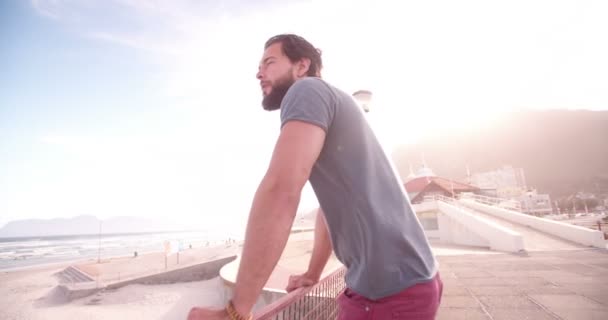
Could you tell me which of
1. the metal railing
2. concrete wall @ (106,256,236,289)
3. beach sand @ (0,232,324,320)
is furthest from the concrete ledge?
concrete wall @ (106,256,236,289)

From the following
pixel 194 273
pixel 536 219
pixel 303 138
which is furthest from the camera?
pixel 194 273

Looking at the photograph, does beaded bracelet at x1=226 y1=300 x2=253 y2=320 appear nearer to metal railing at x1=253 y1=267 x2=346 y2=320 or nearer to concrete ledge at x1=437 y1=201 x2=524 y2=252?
metal railing at x1=253 y1=267 x2=346 y2=320

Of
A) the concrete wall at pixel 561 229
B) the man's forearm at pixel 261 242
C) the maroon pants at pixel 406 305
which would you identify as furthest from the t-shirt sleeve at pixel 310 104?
the concrete wall at pixel 561 229

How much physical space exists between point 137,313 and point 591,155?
129296mm

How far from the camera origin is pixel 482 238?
47.8 ft

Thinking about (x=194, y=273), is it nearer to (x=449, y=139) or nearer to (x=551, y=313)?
(x=551, y=313)

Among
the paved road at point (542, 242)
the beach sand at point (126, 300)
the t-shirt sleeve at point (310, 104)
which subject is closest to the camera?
the t-shirt sleeve at point (310, 104)

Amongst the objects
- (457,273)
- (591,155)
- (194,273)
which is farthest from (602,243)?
(591,155)

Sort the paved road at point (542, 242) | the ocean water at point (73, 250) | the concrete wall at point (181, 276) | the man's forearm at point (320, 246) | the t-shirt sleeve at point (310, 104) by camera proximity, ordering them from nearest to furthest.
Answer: the t-shirt sleeve at point (310, 104) < the man's forearm at point (320, 246) < the paved road at point (542, 242) < the concrete wall at point (181, 276) < the ocean water at point (73, 250)

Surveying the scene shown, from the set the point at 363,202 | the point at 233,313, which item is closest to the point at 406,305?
the point at 363,202

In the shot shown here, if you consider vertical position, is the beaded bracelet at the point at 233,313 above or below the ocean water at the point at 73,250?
above

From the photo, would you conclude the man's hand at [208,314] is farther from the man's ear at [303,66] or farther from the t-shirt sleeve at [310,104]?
the man's ear at [303,66]

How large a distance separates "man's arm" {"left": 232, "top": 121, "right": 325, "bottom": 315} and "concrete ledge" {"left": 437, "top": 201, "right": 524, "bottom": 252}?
13.7m

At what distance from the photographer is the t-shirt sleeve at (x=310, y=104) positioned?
0.92 m
